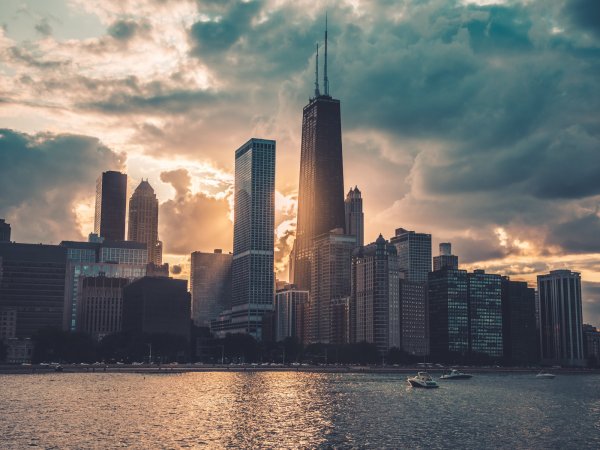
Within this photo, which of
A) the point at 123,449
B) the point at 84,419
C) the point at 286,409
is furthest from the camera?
the point at 286,409

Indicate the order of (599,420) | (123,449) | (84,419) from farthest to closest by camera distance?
(599,420) → (84,419) → (123,449)

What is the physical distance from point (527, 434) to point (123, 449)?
7005 cm

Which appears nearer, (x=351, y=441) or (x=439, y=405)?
(x=351, y=441)

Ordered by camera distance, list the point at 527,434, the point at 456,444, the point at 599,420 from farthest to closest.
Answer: the point at 599,420 → the point at 527,434 → the point at 456,444

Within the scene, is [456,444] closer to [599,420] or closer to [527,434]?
[527,434]

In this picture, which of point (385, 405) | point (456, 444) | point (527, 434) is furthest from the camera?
point (385, 405)

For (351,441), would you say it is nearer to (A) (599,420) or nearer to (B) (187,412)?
(B) (187,412)

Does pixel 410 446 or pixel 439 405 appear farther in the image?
pixel 439 405

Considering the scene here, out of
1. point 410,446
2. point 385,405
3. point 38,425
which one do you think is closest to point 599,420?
point 385,405

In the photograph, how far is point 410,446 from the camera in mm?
122062

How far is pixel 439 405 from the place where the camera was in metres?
193

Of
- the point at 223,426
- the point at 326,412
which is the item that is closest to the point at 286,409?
the point at 326,412

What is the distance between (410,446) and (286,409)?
60844 mm

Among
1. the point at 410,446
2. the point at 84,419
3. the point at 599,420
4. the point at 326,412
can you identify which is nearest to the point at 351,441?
the point at 410,446
